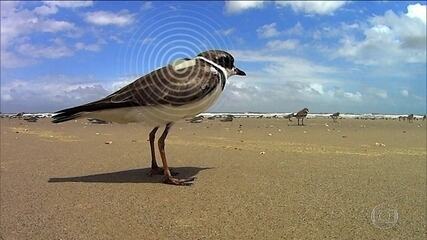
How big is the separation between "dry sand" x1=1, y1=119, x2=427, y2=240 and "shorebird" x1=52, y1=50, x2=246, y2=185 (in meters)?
0.93

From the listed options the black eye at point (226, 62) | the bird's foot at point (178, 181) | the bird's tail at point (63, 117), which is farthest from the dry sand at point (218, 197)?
the black eye at point (226, 62)

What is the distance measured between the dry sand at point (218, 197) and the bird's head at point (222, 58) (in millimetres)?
1680

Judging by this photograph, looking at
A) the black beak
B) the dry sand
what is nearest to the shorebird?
the black beak

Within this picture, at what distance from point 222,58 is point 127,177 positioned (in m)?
2.41

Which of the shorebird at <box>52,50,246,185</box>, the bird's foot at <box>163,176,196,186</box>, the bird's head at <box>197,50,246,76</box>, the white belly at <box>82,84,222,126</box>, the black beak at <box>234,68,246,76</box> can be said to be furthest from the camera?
the black beak at <box>234,68,246,76</box>

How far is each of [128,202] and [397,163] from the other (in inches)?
216

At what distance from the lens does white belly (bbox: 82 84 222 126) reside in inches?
280

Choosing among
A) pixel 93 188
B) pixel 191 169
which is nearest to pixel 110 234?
pixel 93 188

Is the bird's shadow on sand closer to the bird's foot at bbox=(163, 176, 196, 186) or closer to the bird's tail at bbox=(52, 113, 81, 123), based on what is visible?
the bird's foot at bbox=(163, 176, 196, 186)

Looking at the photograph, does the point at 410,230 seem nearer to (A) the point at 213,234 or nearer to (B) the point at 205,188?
(A) the point at 213,234

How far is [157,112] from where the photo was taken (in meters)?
7.14

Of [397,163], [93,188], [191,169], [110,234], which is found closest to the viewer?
[110,234]

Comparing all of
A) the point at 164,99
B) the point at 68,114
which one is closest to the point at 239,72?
the point at 164,99

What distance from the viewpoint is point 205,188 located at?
6484mm
